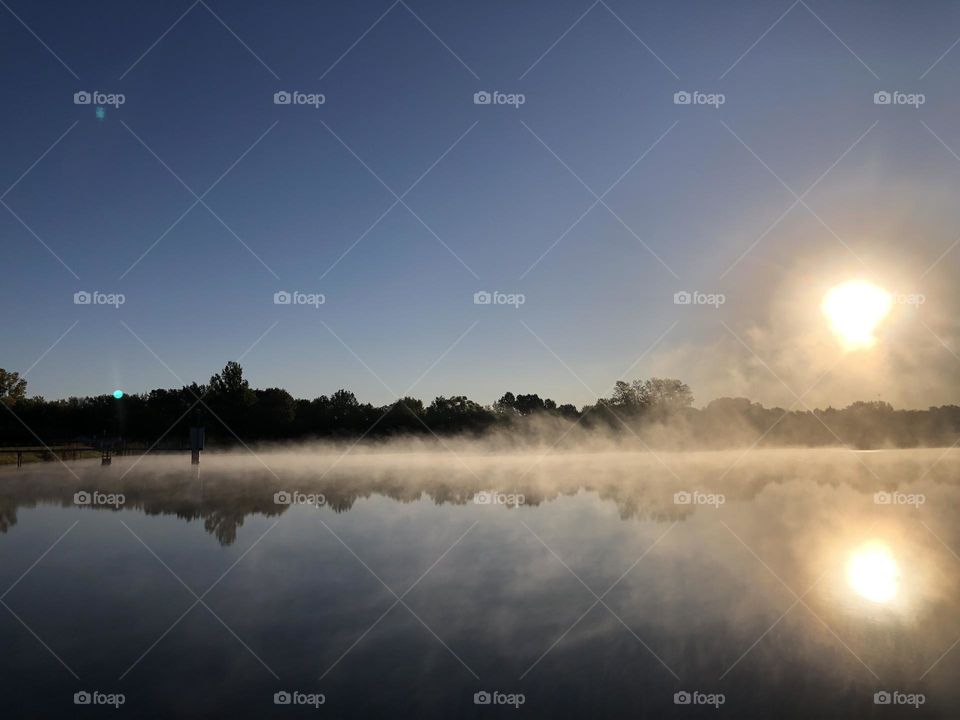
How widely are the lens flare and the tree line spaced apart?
213 feet

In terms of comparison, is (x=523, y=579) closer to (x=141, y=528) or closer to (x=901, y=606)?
(x=901, y=606)

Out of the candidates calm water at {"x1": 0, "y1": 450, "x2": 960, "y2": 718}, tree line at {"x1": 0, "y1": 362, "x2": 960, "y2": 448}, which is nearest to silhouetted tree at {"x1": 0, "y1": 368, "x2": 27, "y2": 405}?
tree line at {"x1": 0, "y1": 362, "x2": 960, "y2": 448}

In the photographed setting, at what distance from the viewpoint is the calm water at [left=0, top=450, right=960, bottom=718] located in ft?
26.1

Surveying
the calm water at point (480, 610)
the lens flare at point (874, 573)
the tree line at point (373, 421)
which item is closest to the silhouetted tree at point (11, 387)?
the tree line at point (373, 421)

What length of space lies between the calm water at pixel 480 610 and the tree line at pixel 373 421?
55.5 meters

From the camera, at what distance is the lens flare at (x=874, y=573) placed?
39.8 ft

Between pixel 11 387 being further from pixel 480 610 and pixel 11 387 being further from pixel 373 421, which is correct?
pixel 480 610

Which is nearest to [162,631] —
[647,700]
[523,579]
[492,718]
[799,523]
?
[492,718]

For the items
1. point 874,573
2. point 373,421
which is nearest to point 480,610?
point 874,573

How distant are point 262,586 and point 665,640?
777 centimetres

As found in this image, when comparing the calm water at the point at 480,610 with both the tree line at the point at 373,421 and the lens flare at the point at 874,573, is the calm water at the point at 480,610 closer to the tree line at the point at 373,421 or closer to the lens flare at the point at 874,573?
the lens flare at the point at 874,573

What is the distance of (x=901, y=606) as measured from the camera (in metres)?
11.4

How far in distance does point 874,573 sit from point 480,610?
9012mm

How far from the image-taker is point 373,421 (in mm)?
84062
